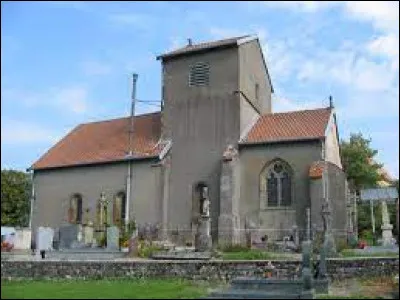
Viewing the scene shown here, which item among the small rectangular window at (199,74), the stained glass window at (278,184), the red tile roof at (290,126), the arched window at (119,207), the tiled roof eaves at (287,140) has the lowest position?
the arched window at (119,207)

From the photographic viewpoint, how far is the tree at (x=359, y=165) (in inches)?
1770

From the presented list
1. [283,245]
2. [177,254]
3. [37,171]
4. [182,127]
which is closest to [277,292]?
[177,254]

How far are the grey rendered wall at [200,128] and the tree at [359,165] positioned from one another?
16.4 meters

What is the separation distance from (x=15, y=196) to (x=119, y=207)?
23.1 meters

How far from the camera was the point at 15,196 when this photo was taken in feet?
173

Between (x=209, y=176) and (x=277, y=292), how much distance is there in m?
17.0

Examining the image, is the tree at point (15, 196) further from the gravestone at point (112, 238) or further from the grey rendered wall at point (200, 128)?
the gravestone at point (112, 238)

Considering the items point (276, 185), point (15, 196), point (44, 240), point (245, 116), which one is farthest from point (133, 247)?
point (15, 196)

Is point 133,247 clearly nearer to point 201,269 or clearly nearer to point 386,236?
point 201,269

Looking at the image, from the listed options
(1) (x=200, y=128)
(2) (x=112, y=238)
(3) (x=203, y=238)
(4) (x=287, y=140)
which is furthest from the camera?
(1) (x=200, y=128)

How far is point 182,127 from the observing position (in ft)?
109

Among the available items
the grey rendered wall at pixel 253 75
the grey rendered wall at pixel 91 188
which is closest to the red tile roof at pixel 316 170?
the grey rendered wall at pixel 253 75

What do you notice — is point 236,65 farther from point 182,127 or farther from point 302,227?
point 302,227

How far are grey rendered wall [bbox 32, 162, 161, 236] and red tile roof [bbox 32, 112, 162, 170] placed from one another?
1.85 feet
